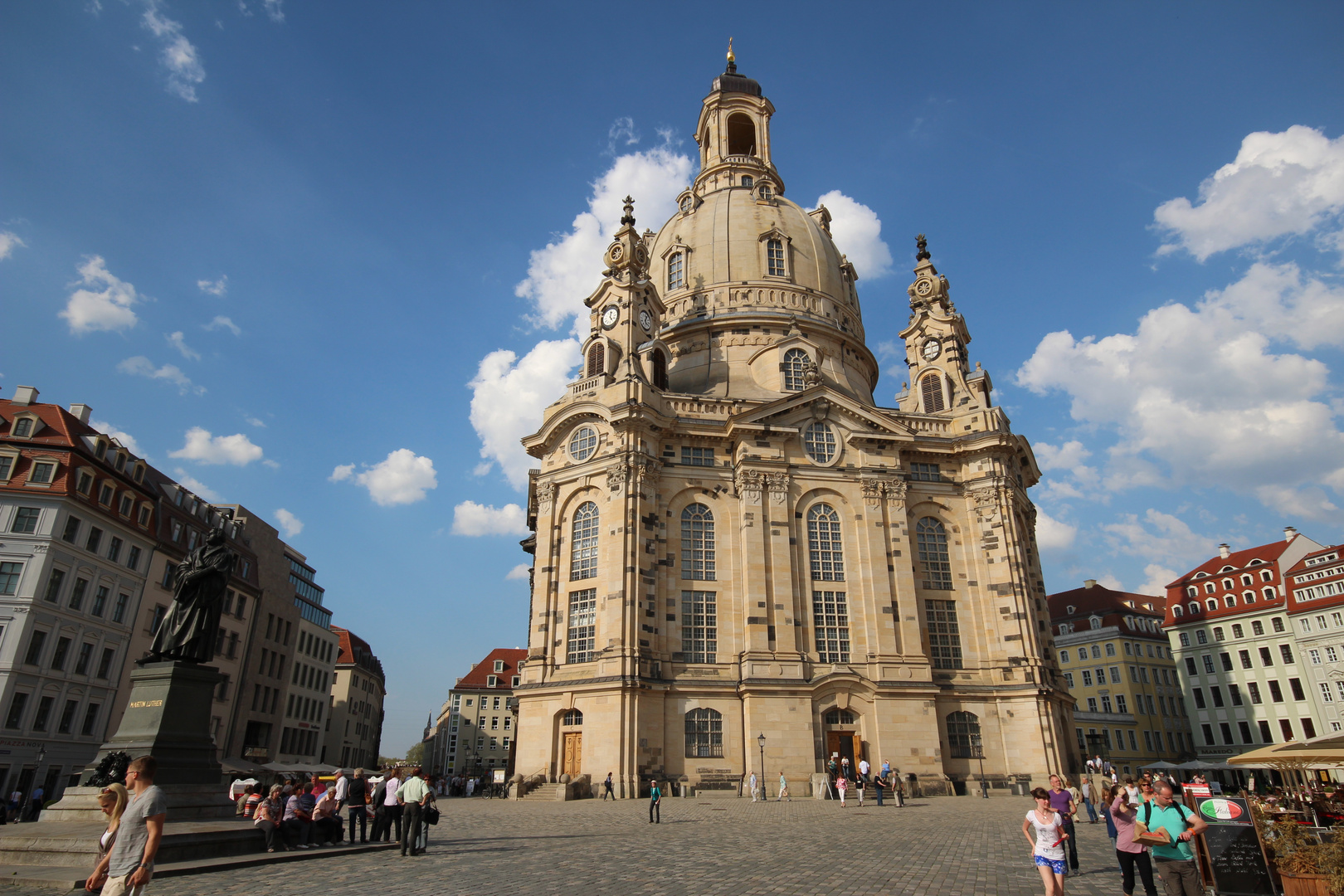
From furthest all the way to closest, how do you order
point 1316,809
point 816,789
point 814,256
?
1. point 814,256
2. point 816,789
3. point 1316,809

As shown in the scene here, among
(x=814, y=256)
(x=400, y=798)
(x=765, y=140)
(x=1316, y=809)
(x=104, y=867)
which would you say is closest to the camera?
(x=104, y=867)

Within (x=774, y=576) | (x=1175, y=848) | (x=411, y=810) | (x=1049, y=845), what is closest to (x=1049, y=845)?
(x=1049, y=845)

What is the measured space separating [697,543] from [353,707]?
191 feet

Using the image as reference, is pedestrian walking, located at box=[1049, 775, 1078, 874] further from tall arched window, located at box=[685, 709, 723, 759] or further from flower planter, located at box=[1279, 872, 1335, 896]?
tall arched window, located at box=[685, 709, 723, 759]

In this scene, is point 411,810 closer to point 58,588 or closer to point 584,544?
point 584,544

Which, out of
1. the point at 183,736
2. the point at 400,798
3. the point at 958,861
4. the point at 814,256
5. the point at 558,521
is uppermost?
the point at 814,256

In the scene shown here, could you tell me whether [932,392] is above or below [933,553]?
above

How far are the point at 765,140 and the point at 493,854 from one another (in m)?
66.7

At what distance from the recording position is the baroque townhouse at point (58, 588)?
117 ft

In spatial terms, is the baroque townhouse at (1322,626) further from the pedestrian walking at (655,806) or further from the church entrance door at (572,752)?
the pedestrian walking at (655,806)

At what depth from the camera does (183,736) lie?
16.4 metres

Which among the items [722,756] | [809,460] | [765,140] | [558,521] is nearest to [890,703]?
[722,756]

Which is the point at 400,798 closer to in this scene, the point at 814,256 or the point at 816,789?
the point at 816,789

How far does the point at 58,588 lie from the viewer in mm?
37812
